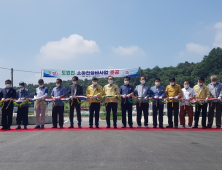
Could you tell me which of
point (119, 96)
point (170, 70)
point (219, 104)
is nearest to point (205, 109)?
point (219, 104)

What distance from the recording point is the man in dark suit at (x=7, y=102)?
11.4m

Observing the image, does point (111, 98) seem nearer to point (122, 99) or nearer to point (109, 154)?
point (122, 99)

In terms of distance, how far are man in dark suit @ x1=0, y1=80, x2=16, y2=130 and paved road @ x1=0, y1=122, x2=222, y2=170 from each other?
4.41 metres

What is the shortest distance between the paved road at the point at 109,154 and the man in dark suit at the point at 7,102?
14.5 feet

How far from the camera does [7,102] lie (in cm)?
1146

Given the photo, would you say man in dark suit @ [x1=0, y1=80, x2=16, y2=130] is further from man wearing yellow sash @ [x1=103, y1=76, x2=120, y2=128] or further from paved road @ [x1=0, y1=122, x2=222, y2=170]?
paved road @ [x1=0, y1=122, x2=222, y2=170]

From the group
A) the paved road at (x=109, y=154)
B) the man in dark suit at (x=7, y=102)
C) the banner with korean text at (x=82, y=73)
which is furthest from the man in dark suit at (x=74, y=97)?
the banner with korean text at (x=82, y=73)

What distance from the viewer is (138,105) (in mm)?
11570

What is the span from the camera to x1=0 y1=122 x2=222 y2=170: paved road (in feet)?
16.2

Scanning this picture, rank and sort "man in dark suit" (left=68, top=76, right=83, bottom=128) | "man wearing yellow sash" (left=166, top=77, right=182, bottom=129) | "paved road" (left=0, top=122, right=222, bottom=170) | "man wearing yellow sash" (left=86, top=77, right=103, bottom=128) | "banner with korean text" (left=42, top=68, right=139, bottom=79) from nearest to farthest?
"paved road" (left=0, top=122, right=222, bottom=170)
"man wearing yellow sash" (left=86, top=77, right=103, bottom=128)
"man in dark suit" (left=68, top=76, right=83, bottom=128)
"man wearing yellow sash" (left=166, top=77, right=182, bottom=129)
"banner with korean text" (left=42, top=68, right=139, bottom=79)

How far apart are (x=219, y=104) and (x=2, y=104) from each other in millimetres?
8371

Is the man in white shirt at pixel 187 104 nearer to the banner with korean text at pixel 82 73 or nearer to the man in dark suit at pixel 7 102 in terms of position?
the man in dark suit at pixel 7 102

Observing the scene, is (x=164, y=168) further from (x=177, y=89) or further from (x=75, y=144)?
(x=177, y=89)

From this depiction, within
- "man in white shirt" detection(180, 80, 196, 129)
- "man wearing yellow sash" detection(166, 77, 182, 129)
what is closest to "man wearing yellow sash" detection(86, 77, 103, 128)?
"man wearing yellow sash" detection(166, 77, 182, 129)
